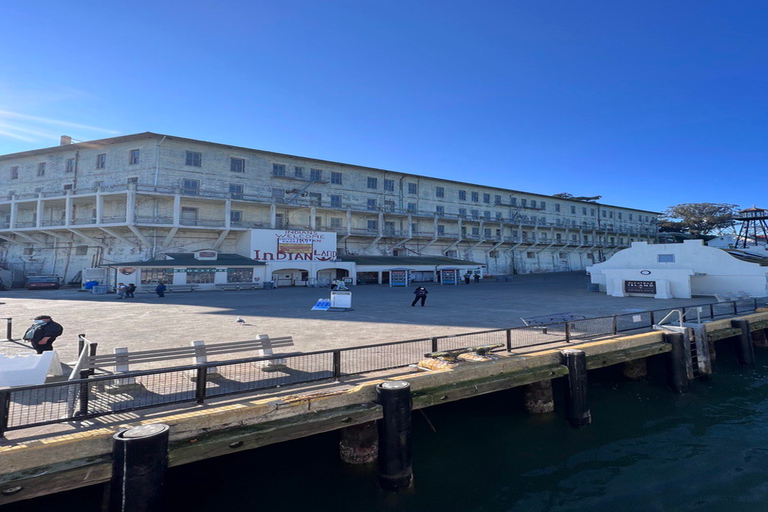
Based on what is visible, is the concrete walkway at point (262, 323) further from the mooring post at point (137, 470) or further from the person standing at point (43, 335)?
the mooring post at point (137, 470)

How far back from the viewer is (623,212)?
77312 mm

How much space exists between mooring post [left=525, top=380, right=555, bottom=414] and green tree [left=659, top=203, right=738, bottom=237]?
275ft

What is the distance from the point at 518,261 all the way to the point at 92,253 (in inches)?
2191

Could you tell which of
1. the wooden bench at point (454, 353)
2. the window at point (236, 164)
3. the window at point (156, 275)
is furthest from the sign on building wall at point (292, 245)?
the wooden bench at point (454, 353)

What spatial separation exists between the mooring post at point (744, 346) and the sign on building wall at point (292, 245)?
32714 millimetres

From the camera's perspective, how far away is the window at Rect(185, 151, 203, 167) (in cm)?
3706

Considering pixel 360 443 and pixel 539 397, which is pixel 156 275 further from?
pixel 539 397

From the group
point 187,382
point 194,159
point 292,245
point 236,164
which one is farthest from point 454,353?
point 236,164

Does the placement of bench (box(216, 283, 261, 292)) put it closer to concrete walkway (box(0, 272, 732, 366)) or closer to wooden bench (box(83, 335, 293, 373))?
concrete walkway (box(0, 272, 732, 366))

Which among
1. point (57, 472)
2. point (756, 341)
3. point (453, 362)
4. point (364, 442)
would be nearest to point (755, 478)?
point (453, 362)

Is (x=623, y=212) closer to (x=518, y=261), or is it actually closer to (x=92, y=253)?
(x=518, y=261)

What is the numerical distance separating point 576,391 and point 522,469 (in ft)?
8.33

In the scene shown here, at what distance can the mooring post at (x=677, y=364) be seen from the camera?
10.3 metres

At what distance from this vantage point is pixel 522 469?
6.68m
